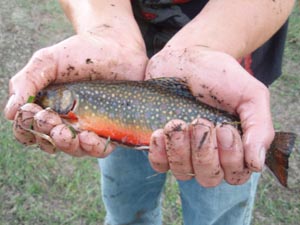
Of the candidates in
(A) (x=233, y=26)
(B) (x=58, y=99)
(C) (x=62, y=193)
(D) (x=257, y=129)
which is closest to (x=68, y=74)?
(B) (x=58, y=99)

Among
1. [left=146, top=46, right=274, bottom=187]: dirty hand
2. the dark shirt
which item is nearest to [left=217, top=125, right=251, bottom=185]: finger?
[left=146, top=46, right=274, bottom=187]: dirty hand

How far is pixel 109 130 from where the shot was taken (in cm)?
204

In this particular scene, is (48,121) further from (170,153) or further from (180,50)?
(180,50)

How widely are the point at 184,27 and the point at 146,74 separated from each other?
25 cm

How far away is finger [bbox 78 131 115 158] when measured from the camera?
192 centimetres

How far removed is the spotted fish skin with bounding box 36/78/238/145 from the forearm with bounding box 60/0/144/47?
0.27 m

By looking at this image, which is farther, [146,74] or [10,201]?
[10,201]

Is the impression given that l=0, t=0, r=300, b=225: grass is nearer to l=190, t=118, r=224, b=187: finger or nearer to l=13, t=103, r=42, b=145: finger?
l=13, t=103, r=42, b=145: finger

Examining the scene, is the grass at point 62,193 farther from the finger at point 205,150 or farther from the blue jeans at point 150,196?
the finger at point 205,150

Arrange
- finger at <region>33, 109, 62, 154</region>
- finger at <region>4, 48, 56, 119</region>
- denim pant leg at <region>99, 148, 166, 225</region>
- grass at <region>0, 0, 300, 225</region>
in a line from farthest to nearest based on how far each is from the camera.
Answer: grass at <region>0, 0, 300, 225</region>
denim pant leg at <region>99, 148, 166, 225</region>
finger at <region>4, 48, 56, 119</region>
finger at <region>33, 109, 62, 154</region>

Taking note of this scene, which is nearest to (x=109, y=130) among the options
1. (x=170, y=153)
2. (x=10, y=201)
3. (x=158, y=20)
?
(x=170, y=153)

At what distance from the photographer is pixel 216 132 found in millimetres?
1751

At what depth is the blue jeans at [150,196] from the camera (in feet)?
7.32

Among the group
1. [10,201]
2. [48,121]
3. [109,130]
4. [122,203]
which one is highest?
[48,121]
